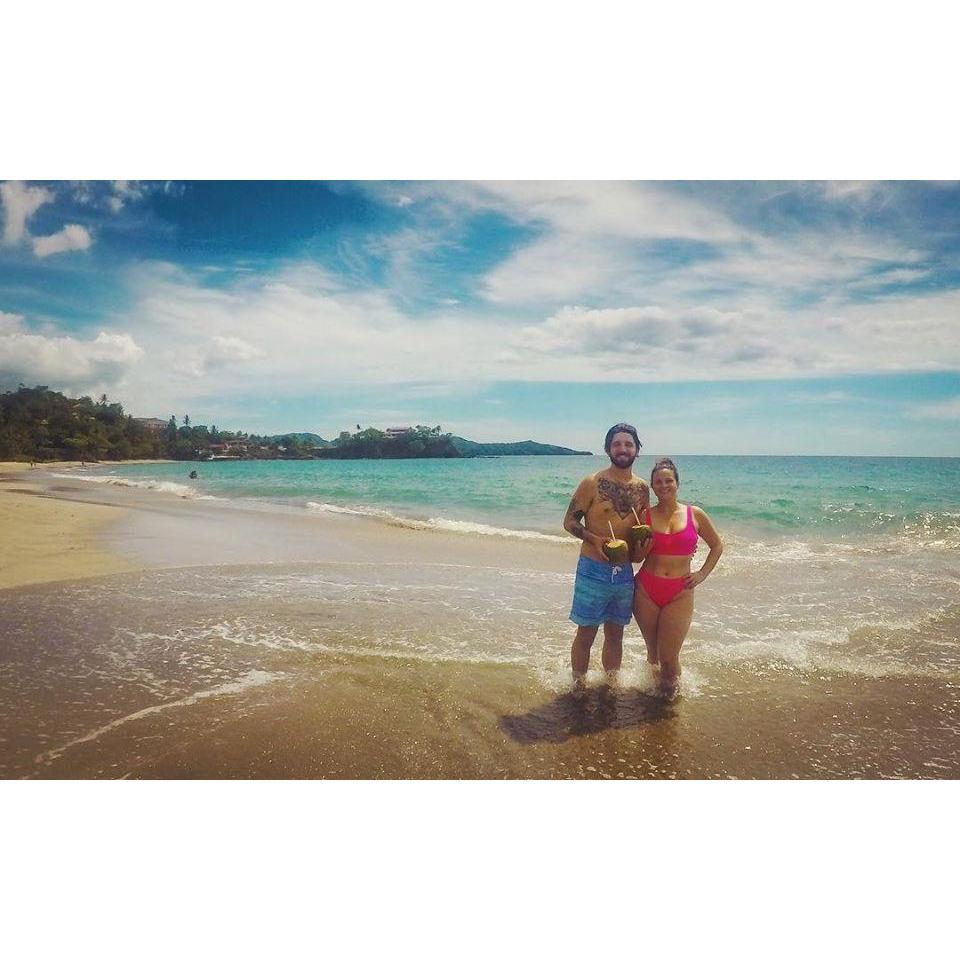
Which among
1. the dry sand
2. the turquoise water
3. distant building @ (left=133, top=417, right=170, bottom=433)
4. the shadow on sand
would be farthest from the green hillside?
the dry sand

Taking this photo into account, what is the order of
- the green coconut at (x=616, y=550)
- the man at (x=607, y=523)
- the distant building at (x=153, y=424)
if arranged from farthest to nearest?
the distant building at (x=153, y=424) → the man at (x=607, y=523) → the green coconut at (x=616, y=550)

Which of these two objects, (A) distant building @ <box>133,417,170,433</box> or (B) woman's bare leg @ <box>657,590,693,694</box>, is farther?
(A) distant building @ <box>133,417,170,433</box>

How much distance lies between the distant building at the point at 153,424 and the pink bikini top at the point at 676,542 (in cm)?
665

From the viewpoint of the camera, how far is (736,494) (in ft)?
38.7

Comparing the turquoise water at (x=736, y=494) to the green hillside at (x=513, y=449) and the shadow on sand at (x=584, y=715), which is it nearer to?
the green hillside at (x=513, y=449)

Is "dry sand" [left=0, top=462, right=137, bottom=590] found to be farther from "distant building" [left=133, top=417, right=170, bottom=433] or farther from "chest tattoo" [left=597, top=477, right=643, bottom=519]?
"chest tattoo" [left=597, top=477, right=643, bottom=519]

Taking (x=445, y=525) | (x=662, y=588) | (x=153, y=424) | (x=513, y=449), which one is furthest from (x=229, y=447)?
(x=662, y=588)

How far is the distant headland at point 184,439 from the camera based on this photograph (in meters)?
7.22

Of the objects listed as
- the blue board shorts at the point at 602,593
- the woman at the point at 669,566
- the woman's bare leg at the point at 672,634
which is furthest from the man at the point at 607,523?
the woman's bare leg at the point at 672,634

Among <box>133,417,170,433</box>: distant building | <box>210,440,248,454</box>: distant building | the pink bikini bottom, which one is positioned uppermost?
<box>133,417,170,433</box>: distant building

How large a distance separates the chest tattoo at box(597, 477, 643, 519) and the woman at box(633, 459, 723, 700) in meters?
0.10

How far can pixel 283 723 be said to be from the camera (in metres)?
3.04

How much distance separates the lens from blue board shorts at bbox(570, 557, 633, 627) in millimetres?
3367
